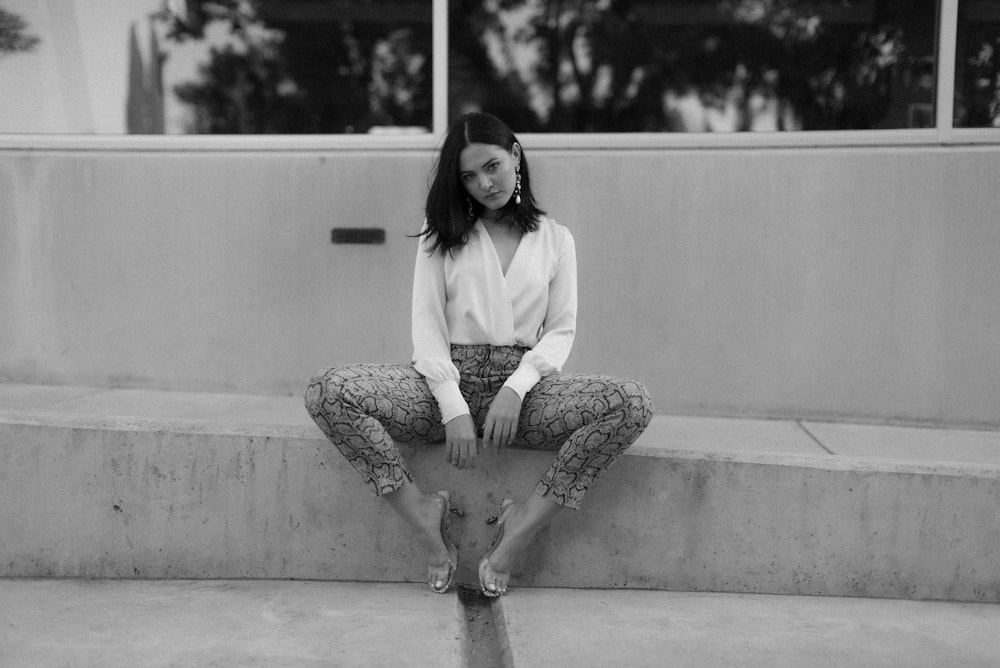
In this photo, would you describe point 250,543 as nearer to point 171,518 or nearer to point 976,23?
point 171,518

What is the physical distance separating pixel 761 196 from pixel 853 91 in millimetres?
573

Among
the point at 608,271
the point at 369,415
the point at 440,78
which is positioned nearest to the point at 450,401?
the point at 369,415

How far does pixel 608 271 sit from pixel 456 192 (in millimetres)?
1132

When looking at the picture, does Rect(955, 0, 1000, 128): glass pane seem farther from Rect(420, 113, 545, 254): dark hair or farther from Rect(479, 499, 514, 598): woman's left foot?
Rect(479, 499, 514, 598): woman's left foot

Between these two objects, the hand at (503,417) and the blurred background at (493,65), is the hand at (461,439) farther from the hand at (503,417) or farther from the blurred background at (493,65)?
the blurred background at (493,65)

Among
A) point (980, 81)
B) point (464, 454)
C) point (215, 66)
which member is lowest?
point (464, 454)

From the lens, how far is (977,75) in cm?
380

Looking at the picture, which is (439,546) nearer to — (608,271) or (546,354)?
(546,354)

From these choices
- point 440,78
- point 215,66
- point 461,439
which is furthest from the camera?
point 215,66

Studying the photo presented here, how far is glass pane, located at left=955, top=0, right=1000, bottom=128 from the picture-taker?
3.79 meters

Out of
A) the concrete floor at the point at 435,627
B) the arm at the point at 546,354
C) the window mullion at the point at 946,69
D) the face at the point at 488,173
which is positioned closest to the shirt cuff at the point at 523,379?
the arm at the point at 546,354

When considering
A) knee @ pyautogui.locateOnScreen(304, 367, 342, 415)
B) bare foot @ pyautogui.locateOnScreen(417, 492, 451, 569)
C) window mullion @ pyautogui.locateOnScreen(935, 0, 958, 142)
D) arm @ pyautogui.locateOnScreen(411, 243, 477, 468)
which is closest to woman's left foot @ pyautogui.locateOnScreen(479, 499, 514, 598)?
bare foot @ pyautogui.locateOnScreen(417, 492, 451, 569)

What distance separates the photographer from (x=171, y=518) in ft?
10.1

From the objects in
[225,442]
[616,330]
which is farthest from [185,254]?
[616,330]
